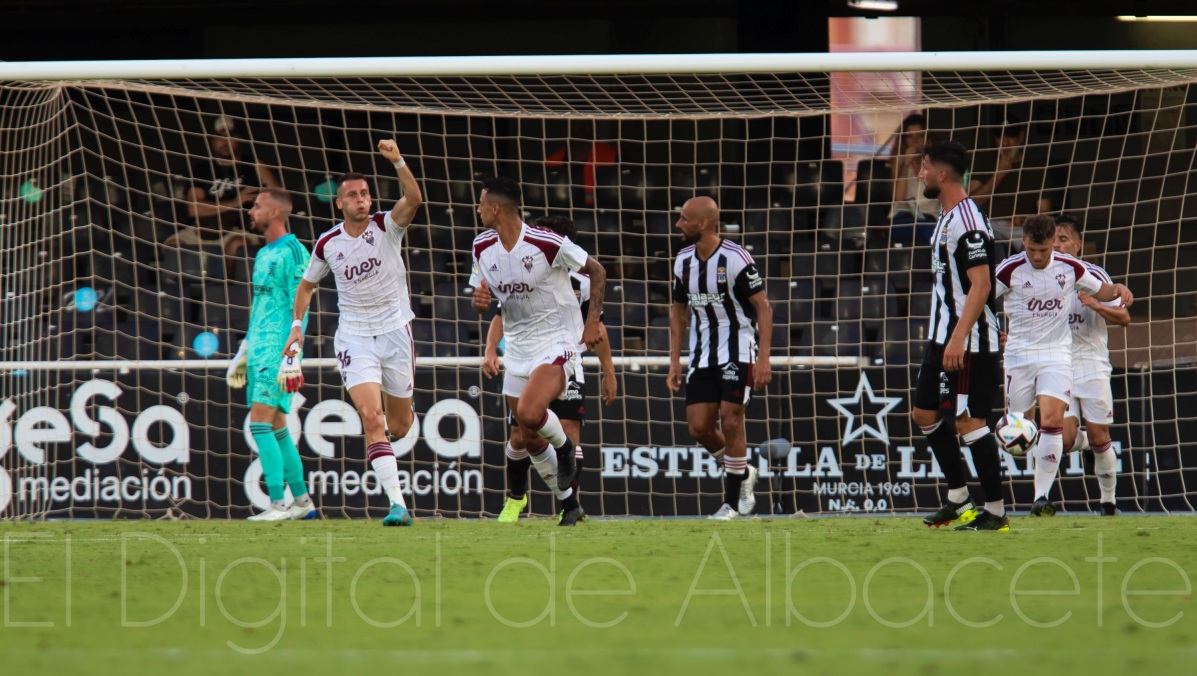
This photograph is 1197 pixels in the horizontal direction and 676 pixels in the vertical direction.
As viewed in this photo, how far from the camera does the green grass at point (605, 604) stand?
8.70 feet

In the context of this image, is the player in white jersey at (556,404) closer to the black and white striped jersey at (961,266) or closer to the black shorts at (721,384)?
the black shorts at (721,384)

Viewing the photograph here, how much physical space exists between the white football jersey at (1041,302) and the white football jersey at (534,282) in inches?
112

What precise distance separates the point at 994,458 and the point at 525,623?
3.64 m

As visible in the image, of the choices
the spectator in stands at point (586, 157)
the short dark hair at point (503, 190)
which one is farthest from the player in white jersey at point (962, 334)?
the spectator in stands at point (586, 157)

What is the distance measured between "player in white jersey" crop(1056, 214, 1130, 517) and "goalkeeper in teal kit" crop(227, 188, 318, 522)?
200 inches

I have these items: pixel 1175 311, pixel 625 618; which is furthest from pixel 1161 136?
pixel 625 618

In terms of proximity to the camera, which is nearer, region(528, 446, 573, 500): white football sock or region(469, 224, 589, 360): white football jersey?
region(469, 224, 589, 360): white football jersey

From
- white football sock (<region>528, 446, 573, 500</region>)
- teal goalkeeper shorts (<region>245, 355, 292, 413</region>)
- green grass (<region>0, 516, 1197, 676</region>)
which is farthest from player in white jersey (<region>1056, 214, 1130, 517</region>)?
teal goalkeeper shorts (<region>245, 355, 292, 413</region>)

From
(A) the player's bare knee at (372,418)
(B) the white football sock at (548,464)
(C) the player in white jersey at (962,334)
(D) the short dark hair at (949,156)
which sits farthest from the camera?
(B) the white football sock at (548,464)

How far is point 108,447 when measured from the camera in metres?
9.17

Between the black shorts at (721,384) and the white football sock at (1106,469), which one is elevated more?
the black shorts at (721,384)

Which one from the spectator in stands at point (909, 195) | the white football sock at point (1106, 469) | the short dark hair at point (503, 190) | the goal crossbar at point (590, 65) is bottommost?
the white football sock at point (1106, 469)

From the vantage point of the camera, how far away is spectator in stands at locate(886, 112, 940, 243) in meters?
Answer: 11.2

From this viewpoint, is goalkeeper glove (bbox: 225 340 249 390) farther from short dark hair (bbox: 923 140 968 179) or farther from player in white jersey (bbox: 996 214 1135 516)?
player in white jersey (bbox: 996 214 1135 516)
